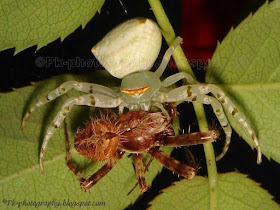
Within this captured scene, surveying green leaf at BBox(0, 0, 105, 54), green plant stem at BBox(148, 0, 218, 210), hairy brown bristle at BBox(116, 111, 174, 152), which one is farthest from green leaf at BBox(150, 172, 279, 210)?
green leaf at BBox(0, 0, 105, 54)

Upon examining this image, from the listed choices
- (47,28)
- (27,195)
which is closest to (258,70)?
(47,28)

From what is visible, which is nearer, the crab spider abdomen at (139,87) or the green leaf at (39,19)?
the green leaf at (39,19)

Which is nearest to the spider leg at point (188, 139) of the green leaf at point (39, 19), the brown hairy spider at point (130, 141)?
the brown hairy spider at point (130, 141)

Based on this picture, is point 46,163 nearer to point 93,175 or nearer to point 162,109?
point 93,175

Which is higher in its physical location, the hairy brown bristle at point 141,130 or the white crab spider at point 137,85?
the white crab spider at point 137,85

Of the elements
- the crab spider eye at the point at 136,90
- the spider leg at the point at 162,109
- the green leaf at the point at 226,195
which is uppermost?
the crab spider eye at the point at 136,90

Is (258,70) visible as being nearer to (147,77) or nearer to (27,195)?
(147,77)

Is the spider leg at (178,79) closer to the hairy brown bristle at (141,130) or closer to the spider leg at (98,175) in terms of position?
the hairy brown bristle at (141,130)
